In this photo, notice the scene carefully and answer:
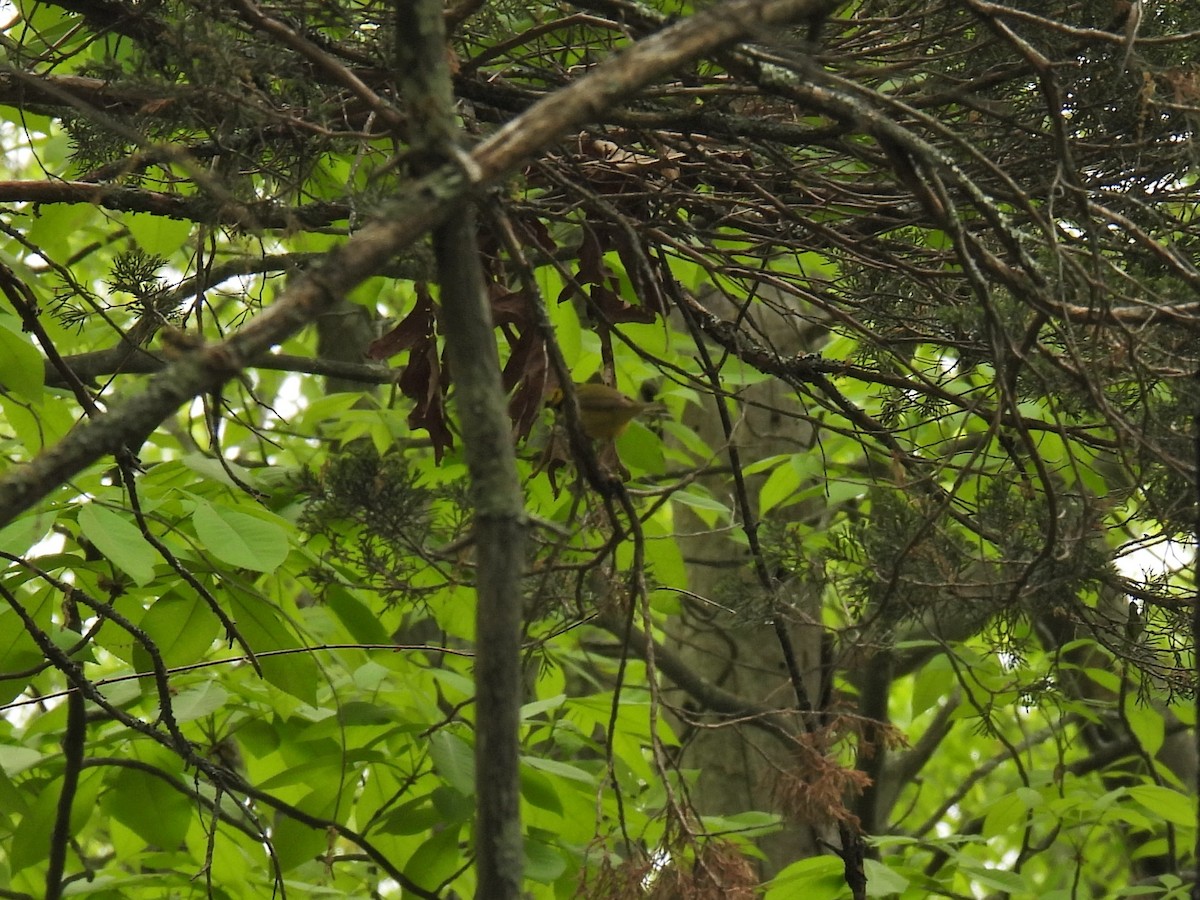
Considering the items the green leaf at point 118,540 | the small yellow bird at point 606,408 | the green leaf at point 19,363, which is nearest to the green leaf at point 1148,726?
the small yellow bird at point 606,408

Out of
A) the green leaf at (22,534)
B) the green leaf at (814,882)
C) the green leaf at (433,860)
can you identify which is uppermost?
the green leaf at (22,534)

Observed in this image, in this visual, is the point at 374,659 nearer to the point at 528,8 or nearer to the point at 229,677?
the point at 229,677

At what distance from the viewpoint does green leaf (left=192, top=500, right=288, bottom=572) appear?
1435mm

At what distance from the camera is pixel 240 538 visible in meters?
1.48

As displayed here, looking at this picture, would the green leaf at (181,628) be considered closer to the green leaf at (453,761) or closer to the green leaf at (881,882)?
the green leaf at (453,761)

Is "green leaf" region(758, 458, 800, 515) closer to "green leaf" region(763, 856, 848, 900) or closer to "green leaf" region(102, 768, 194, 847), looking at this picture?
"green leaf" region(763, 856, 848, 900)

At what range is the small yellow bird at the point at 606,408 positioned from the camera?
1.01 metres

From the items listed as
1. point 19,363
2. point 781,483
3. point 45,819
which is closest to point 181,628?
point 19,363

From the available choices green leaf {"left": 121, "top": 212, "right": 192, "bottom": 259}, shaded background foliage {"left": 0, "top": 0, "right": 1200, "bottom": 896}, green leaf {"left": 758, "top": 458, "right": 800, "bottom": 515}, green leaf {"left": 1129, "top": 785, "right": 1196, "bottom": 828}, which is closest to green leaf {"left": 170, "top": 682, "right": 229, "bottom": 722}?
shaded background foliage {"left": 0, "top": 0, "right": 1200, "bottom": 896}

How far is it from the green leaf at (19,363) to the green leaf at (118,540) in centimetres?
20

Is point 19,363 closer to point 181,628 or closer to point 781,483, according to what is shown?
point 181,628

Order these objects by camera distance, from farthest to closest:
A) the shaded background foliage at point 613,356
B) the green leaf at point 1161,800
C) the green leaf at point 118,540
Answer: the green leaf at point 1161,800 < the green leaf at point 118,540 < the shaded background foliage at point 613,356

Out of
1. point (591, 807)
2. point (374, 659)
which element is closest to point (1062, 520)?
point (591, 807)

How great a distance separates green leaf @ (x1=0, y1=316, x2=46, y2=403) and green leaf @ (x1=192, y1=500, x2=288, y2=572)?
0.27m
